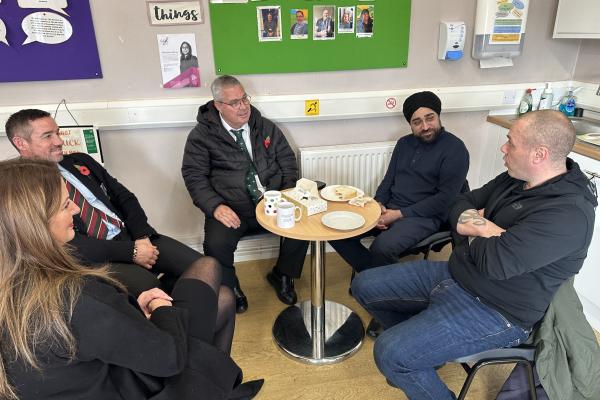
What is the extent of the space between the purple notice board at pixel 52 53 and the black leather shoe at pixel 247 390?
176cm

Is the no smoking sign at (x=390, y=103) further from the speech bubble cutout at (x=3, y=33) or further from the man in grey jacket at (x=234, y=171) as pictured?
the speech bubble cutout at (x=3, y=33)

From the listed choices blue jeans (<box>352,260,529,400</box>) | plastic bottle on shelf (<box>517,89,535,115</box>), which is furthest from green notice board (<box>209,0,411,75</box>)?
blue jeans (<box>352,260,529,400</box>)

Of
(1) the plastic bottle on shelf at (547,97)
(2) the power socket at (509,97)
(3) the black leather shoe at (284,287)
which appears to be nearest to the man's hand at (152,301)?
(3) the black leather shoe at (284,287)

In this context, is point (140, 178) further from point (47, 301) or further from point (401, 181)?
point (47, 301)

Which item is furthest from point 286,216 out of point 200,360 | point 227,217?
point 200,360

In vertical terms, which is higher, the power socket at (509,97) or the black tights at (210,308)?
the power socket at (509,97)

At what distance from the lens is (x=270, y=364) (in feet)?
6.66

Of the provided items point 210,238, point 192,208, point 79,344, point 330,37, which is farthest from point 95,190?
point 330,37

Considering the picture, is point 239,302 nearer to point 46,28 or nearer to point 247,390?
point 247,390

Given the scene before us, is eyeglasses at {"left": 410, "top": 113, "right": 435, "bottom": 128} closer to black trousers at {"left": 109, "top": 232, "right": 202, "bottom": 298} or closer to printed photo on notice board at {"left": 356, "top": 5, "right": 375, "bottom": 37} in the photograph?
printed photo on notice board at {"left": 356, "top": 5, "right": 375, "bottom": 37}

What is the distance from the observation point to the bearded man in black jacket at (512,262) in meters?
1.31

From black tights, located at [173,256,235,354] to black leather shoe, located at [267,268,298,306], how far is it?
775mm

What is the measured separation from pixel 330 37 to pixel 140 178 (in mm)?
1400

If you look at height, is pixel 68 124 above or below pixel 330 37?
below
